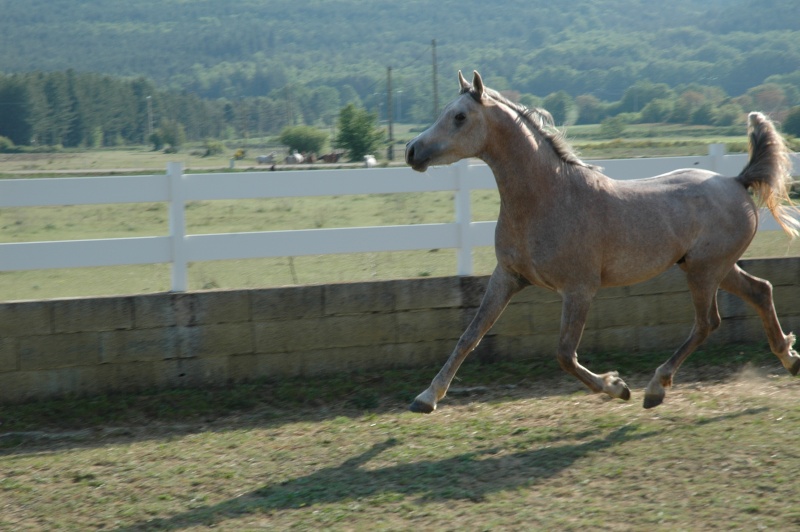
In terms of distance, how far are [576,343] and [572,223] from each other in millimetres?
758

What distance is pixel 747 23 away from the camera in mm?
166250

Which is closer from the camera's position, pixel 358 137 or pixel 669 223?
pixel 669 223

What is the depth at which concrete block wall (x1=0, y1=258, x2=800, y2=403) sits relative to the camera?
280 inches

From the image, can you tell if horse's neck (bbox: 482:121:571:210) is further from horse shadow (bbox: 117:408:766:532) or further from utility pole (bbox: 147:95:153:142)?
utility pole (bbox: 147:95:153:142)

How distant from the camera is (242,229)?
76.6 ft

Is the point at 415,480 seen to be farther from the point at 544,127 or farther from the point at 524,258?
the point at 544,127

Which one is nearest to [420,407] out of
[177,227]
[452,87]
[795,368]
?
[177,227]

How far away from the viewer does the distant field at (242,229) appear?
534 inches

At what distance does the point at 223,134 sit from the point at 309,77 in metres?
96.0

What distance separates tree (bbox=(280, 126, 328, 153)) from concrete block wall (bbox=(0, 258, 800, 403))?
5434 centimetres

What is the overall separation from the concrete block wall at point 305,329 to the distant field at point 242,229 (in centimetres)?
114

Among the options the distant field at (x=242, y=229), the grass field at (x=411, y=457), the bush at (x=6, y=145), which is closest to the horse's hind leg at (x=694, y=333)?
the grass field at (x=411, y=457)

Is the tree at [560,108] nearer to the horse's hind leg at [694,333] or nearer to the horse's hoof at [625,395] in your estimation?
the horse's hind leg at [694,333]

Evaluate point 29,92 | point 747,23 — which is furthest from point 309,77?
point 29,92
